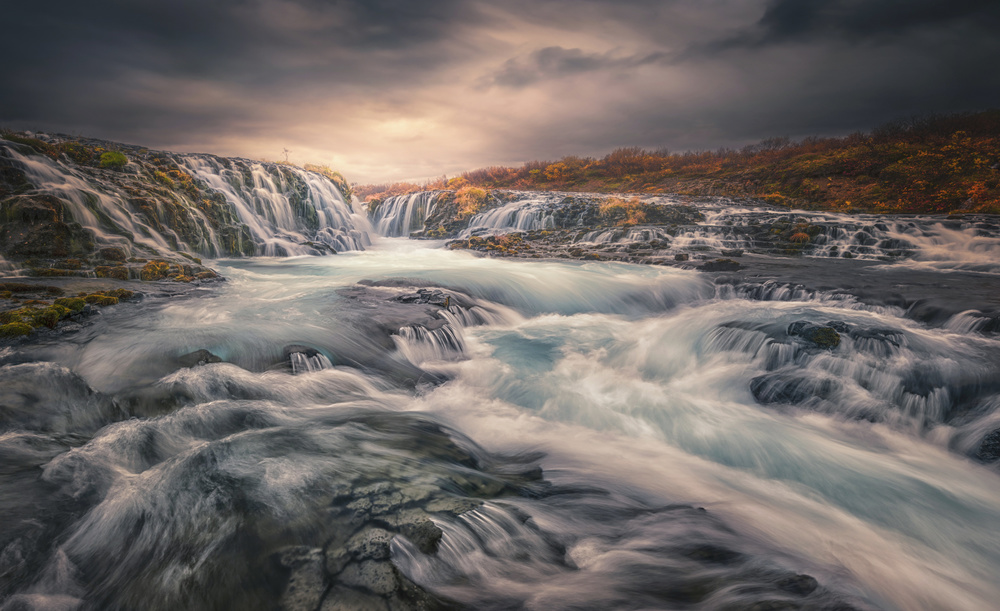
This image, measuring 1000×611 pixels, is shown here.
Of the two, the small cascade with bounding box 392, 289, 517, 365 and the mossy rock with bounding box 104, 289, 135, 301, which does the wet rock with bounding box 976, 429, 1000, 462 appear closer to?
the small cascade with bounding box 392, 289, 517, 365

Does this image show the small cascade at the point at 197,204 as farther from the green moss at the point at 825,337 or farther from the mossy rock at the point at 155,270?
the green moss at the point at 825,337

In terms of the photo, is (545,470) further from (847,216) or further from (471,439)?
(847,216)

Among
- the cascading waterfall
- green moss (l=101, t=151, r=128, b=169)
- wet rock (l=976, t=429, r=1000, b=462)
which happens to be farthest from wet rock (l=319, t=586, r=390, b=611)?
green moss (l=101, t=151, r=128, b=169)

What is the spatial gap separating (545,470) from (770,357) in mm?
4288

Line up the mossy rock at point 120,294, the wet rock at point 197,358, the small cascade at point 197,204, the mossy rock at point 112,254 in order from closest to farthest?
the wet rock at point 197,358, the mossy rock at point 120,294, the mossy rock at point 112,254, the small cascade at point 197,204

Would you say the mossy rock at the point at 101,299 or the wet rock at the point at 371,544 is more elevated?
the mossy rock at the point at 101,299

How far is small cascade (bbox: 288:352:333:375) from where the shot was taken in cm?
509

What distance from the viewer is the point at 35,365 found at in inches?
162

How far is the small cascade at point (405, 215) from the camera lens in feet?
90.8

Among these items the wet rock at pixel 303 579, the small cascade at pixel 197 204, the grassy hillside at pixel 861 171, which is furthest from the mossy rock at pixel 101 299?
the grassy hillside at pixel 861 171

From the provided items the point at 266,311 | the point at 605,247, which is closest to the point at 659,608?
the point at 266,311

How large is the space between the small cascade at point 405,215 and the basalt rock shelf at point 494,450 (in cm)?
1890

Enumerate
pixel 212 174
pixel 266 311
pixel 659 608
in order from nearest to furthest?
1. pixel 659 608
2. pixel 266 311
3. pixel 212 174

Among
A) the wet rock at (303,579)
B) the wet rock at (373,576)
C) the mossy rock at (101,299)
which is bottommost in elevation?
the wet rock at (303,579)
